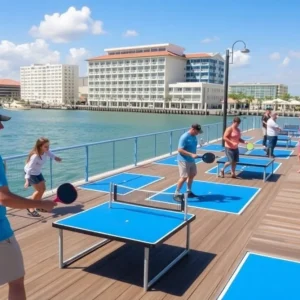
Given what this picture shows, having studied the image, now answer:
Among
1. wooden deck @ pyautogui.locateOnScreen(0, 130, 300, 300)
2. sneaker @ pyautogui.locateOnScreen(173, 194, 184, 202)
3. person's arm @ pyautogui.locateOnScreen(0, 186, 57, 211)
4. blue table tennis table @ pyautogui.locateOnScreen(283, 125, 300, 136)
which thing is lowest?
wooden deck @ pyautogui.locateOnScreen(0, 130, 300, 300)

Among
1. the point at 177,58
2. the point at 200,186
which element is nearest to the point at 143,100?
the point at 177,58

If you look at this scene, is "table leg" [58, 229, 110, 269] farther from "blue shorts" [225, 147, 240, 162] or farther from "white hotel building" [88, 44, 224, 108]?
"white hotel building" [88, 44, 224, 108]

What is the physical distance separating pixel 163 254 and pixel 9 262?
2.98 m

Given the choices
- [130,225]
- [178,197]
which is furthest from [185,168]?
[130,225]

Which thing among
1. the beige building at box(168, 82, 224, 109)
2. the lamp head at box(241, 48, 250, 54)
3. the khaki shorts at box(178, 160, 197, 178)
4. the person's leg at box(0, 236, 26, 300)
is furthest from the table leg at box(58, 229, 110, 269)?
the beige building at box(168, 82, 224, 109)

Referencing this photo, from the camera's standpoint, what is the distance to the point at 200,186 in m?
10.3

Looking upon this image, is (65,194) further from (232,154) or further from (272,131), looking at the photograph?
(272,131)

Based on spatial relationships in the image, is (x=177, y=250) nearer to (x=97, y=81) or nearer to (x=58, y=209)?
(x=58, y=209)

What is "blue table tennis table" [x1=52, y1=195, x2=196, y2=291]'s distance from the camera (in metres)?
4.54

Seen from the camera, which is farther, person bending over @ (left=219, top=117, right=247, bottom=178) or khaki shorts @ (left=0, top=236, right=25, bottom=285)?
person bending over @ (left=219, top=117, right=247, bottom=178)

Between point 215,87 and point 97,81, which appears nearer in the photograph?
point 215,87

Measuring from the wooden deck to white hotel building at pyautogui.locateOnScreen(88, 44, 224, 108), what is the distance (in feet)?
413

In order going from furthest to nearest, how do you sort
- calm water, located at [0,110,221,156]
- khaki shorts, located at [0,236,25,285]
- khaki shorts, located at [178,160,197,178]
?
calm water, located at [0,110,221,156], khaki shorts, located at [178,160,197,178], khaki shorts, located at [0,236,25,285]

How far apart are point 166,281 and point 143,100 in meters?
141
